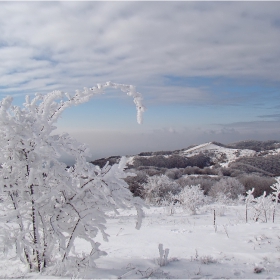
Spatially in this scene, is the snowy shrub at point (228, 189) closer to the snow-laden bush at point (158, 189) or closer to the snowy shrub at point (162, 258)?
the snow-laden bush at point (158, 189)

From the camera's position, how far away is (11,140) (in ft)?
12.7

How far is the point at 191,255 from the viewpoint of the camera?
5.24 metres

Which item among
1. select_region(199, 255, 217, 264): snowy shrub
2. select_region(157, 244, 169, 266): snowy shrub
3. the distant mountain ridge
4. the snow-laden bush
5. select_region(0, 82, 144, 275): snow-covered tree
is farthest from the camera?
the distant mountain ridge

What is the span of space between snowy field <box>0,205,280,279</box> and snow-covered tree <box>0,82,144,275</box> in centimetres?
42

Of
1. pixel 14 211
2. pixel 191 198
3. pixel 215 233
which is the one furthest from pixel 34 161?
pixel 191 198

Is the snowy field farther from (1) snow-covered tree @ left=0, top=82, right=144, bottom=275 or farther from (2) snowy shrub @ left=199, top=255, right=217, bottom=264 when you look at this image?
(1) snow-covered tree @ left=0, top=82, right=144, bottom=275

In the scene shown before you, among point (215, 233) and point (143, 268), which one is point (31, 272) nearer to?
point (143, 268)

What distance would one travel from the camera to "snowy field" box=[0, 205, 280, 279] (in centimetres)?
431

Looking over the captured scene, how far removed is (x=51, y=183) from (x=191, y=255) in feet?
8.86

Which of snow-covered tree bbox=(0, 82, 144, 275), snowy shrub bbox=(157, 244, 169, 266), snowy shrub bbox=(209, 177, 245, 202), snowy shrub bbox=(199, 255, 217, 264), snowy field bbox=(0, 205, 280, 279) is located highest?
snow-covered tree bbox=(0, 82, 144, 275)

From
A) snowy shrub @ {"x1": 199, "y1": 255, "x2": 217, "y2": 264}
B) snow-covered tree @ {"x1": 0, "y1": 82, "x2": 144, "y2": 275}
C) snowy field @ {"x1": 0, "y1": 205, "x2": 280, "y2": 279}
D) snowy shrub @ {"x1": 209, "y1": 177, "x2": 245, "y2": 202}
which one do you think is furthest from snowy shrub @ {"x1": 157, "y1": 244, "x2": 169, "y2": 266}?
snowy shrub @ {"x1": 209, "y1": 177, "x2": 245, "y2": 202}

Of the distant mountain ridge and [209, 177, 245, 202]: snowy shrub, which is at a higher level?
the distant mountain ridge

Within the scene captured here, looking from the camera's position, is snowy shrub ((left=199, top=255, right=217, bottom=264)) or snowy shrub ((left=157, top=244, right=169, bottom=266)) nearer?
snowy shrub ((left=157, top=244, right=169, bottom=266))

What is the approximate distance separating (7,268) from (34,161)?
1.98m
